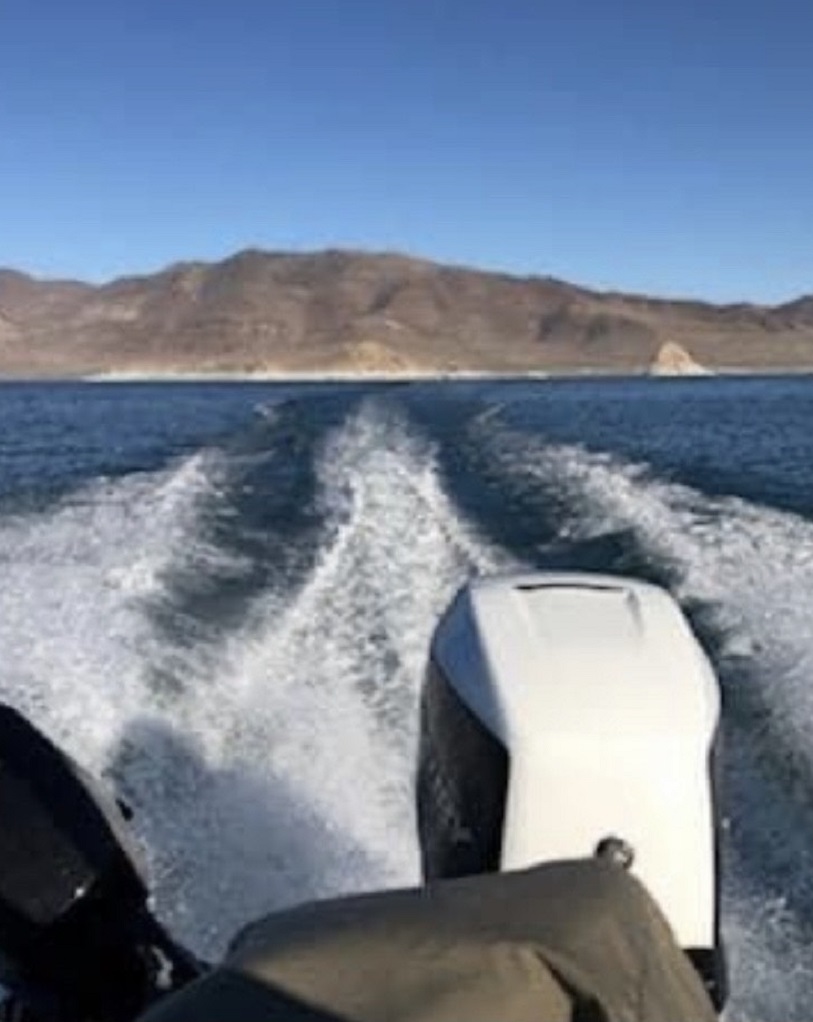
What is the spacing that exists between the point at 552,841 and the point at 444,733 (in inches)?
14.3

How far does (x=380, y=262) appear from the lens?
156m

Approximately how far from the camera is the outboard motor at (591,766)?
8.43 feet

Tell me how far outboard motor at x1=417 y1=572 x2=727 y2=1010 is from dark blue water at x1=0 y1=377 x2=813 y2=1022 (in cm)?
74

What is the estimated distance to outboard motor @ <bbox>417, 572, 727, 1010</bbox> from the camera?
2568mm

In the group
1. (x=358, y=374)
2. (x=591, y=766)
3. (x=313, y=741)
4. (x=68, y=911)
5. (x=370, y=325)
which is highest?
(x=370, y=325)

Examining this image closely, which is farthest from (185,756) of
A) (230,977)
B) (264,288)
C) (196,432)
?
(264,288)

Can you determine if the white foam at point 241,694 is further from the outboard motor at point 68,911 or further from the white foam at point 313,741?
the outboard motor at point 68,911

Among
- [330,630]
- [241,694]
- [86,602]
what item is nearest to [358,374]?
[86,602]

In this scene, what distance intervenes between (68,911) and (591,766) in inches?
29.5

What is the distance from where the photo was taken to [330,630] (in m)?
6.62

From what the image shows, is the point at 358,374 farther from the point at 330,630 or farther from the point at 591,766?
the point at 591,766

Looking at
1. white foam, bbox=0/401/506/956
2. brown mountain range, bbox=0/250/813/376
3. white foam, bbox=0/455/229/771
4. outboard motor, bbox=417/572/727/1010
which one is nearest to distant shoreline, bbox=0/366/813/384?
brown mountain range, bbox=0/250/813/376

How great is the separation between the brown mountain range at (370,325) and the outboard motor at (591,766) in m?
107

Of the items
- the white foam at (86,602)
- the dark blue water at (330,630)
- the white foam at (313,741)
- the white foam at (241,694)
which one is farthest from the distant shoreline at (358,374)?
the white foam at (313,741)
